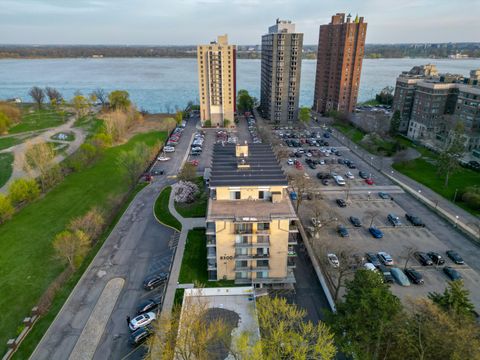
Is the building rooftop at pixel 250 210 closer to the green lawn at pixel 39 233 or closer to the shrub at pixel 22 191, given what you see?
the green lawn at pixel 39 233

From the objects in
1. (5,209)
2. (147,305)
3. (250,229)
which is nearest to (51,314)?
(147,305)

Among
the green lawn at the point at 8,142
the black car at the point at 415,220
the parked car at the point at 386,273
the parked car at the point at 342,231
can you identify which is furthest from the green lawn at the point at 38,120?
the black car at the point at 415,220

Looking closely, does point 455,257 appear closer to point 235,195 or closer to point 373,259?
point 373,259

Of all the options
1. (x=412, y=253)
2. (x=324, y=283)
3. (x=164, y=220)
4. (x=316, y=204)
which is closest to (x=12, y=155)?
(x=164, y=220)

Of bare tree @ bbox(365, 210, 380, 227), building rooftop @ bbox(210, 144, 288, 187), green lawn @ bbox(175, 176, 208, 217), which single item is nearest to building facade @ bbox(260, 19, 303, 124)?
green lawn @ bbox(175, 176, 208, 217)

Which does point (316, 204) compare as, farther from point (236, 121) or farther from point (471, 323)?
point (236, 121)

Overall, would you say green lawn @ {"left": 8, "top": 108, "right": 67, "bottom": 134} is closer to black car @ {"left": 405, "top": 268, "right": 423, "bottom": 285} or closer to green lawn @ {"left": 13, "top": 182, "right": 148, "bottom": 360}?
green lawn @ {"left": 13, "top": 182, "right": 148, "bottom": 360}
